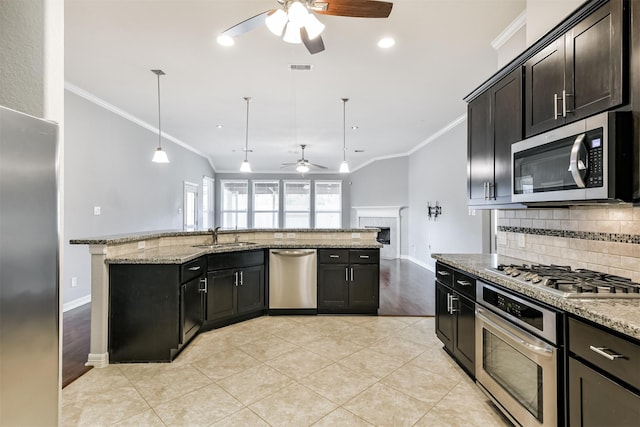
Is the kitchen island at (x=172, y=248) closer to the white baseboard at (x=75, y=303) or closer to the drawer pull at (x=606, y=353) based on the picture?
the white baseboard at (x=75, y=303)

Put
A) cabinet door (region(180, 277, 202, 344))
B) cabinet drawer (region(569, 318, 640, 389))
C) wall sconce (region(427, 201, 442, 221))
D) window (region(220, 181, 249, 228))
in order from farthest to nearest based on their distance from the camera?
window (region(220, 181, 249, 228)), wall sconce (region(427, 201, 442, 221)), cabinet door (region(180, 277, 202, 344)), cabinet drawer (region(569, 318, 640, 389))

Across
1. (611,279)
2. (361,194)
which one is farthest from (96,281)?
(361,194)

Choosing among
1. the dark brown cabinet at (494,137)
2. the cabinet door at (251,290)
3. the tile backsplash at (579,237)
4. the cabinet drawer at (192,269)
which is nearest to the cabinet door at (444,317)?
the tile backsplash at (579,237)

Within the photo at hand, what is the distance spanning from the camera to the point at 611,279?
1778 mm

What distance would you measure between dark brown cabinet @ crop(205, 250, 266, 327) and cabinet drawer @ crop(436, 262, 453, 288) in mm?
2065

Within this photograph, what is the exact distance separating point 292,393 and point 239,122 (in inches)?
197

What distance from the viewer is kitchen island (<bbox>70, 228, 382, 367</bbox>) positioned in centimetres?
272

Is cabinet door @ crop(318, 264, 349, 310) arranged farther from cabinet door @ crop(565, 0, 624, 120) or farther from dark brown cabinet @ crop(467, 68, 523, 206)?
cabinet door @ crop(565, 0, 624, 120)

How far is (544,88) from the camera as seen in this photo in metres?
2.04

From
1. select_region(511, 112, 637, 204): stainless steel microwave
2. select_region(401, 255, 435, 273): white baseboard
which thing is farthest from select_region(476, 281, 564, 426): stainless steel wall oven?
select_region(401, 255, 435, 273): white baseboard

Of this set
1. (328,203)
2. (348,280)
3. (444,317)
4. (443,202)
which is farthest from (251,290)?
(328,203)

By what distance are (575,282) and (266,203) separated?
10.7 meters

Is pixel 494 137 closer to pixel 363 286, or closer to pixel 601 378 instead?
pixel 601 378

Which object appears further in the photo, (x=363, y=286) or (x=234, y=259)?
(x=363, y=286)
